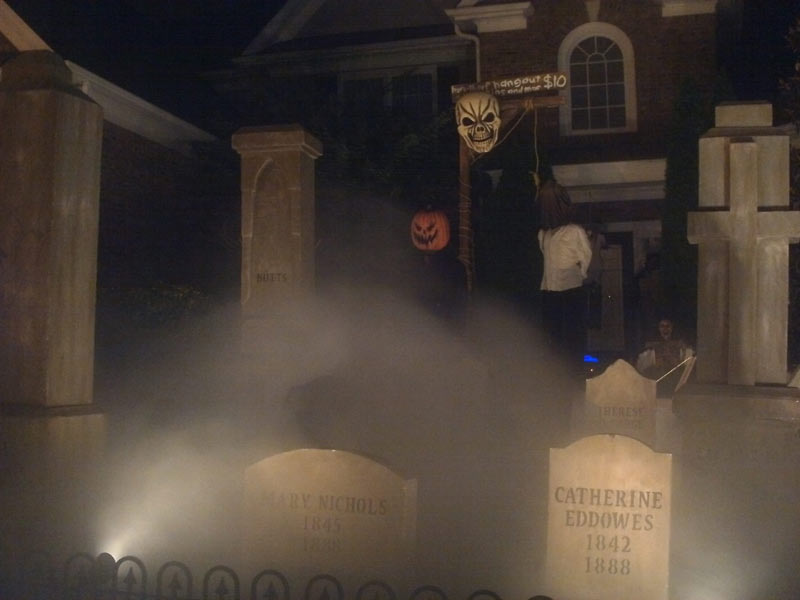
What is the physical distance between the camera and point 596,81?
51.0 feet

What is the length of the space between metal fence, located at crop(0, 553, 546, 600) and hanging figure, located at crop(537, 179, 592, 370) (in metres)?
4.02

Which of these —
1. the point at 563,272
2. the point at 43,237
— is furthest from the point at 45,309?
the point at 563,272

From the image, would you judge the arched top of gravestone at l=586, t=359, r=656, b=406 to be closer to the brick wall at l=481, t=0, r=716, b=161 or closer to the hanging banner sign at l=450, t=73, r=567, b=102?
the hanging banner sign at l=450, t=73, r=567, b=102

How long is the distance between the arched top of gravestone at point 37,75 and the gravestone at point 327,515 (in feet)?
8.50

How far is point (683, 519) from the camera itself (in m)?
5.45

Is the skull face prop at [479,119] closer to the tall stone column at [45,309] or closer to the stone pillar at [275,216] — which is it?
the stone pillar at [275,216]

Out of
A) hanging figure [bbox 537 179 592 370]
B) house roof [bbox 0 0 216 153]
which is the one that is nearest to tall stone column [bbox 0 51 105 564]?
hanging figure [bbox 537 179 592 370]

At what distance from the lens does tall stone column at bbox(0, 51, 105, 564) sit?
5.14 m

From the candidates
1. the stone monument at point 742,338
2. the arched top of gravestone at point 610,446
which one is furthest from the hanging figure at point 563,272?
the arched top of gravestone at point 610,446

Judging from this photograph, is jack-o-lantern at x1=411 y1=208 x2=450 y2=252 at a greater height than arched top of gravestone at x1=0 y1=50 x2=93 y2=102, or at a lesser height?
lesser

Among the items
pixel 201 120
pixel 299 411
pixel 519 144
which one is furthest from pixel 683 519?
pixel 201 120

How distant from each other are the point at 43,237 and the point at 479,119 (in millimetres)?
5954

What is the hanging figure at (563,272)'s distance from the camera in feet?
26.9

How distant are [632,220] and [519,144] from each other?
313cm
